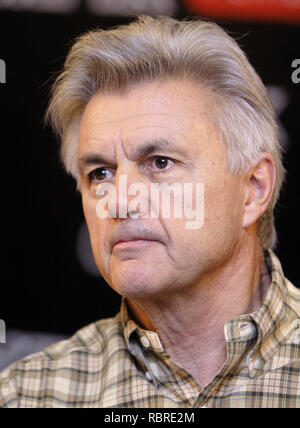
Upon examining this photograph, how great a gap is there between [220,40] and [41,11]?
28.8 inches

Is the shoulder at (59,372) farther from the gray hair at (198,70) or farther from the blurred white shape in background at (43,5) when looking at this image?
the blurred white shape in background at (43,5)

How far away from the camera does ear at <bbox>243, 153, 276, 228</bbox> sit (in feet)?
5.65

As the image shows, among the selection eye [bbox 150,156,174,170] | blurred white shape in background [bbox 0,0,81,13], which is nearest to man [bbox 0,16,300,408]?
eye [bbox 150,156,174,170]

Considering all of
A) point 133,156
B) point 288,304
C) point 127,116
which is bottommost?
point 288,304

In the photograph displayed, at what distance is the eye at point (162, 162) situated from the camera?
1622 mm

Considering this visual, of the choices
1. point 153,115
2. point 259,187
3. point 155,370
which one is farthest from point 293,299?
point 153,115

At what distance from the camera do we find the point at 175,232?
1.58 meters

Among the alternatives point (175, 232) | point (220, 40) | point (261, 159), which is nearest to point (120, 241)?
point (175, 232)

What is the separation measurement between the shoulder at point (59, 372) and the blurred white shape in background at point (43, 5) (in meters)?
1.04

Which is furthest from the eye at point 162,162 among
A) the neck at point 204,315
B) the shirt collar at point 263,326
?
the shirt collar at point 263,326

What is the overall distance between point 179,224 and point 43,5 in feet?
3.33

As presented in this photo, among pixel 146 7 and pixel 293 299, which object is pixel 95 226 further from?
pixel 146 7

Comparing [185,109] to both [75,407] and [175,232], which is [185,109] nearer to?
[175,232]

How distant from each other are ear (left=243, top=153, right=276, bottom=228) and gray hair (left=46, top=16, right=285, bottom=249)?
30mm
